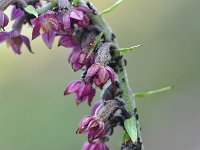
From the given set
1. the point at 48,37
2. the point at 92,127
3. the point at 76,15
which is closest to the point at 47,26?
the point at 48,37

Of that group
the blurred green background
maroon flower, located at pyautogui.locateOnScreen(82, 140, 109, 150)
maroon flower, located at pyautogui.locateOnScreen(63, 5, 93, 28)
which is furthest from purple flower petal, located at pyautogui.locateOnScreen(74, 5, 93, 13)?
the blurred green background

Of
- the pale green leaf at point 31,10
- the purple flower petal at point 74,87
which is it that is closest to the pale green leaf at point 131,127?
the purple flower petal at point 74,87

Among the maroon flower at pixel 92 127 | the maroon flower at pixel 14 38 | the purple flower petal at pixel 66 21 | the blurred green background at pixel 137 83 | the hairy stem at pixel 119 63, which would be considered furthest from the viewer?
the blurred green background at pixel 137 83

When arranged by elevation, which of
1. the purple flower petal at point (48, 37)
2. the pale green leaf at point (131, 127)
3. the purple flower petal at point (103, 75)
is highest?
the purple flower petal at point (48, 37)

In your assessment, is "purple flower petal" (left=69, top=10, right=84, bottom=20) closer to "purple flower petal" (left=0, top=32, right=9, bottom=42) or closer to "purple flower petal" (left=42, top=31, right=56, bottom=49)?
"purple flower petal" (left=42, top=31, right=56, bottom=49)

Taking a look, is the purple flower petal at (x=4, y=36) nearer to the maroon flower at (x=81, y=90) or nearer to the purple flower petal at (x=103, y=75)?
the maroon flower at (x=81, y=90)

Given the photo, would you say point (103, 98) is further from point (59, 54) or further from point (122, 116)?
point (59, 54)

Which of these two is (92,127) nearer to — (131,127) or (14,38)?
(131,127)
